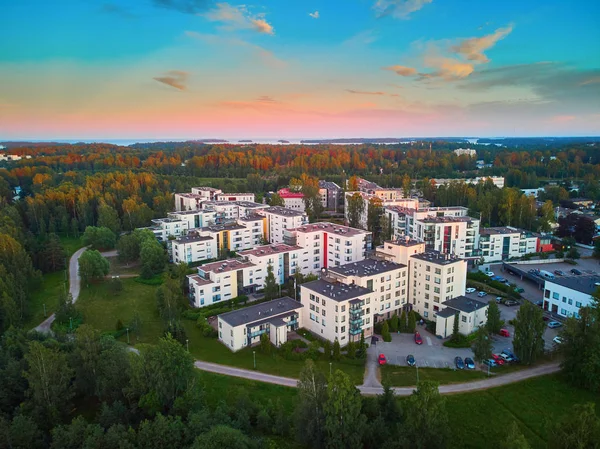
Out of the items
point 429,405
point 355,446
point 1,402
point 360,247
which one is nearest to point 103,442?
point 1,402

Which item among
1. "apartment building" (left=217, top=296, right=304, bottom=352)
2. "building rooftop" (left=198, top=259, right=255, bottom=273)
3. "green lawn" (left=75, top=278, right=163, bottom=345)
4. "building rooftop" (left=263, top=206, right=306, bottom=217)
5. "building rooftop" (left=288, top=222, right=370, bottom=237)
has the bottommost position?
"green lawn" (left=75, top=278, right=163, bottom=345)

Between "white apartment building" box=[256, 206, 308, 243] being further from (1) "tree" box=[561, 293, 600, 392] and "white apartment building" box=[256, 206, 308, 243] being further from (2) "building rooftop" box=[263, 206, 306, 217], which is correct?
(1) "tree" box=[561, 293, 600, 392]

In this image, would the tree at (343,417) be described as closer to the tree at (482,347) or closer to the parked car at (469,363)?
the tree at (482,347)

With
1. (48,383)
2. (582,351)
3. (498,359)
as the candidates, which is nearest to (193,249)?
(48,383)

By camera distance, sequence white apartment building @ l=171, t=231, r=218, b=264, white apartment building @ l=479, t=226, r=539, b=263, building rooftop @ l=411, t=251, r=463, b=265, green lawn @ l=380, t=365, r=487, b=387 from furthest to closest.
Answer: white apartment building @ l=479, t=226, r=539, b=263
white apartment building @ l=171, t=231, r=218, b=264
building rooftop @ l=411, t=251, r=463, b=265
green lawn @ l=380, t=365, r=487, b=387

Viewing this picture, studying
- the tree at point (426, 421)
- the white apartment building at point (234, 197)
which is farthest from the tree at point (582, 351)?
the white apartment building at point (234, 197)

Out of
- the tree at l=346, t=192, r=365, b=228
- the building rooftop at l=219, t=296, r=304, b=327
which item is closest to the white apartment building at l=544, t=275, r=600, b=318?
the building rooftop at l=219, t=296, r=304, b=327
